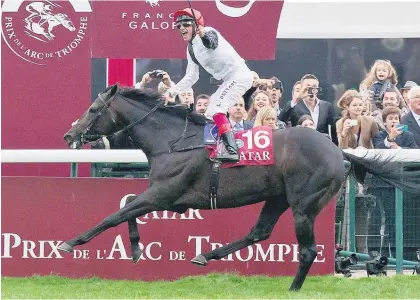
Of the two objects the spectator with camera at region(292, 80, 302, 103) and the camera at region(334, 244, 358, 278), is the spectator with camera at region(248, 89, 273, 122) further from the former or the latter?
the camera at region(334, 244, 358, 278)

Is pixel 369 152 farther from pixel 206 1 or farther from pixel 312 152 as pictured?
pixel 206 1

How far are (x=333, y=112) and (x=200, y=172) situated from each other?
2645 mm

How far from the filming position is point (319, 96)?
42.7 feet

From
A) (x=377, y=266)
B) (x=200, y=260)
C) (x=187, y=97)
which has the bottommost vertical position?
(x=377, y=266)

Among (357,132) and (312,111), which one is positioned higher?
(312,111)

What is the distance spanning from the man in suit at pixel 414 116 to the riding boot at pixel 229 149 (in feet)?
7.85

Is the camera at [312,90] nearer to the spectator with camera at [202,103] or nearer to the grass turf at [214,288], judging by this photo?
the spectator with camera at [202,103]

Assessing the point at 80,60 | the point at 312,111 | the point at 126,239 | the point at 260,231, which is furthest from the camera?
the point at 80,60

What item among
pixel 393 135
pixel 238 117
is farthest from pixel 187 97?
pixel 393 135

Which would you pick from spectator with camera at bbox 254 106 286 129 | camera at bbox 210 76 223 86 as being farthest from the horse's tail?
camera at bbox 210 76 223 86

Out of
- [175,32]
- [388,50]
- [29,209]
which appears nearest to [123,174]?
[29,209]

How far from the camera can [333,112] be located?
41.3ft

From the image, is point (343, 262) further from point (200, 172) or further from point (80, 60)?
point (80, 60)

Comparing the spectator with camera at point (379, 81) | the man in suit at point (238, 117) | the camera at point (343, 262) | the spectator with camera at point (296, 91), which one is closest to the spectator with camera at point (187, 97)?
the man in suit at point (238, 117)
